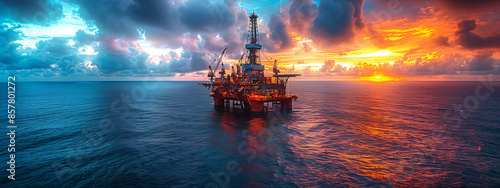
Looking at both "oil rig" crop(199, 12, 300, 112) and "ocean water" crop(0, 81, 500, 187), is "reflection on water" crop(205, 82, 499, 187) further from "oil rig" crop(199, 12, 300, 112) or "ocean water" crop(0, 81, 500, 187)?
"oil rig" crop(199, 12, 300, 112)

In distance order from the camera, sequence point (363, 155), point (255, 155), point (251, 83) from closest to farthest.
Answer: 1. point (363, 155)
2. point (255, 155)
3. point (251, 83)

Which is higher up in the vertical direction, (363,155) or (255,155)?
(363,155)

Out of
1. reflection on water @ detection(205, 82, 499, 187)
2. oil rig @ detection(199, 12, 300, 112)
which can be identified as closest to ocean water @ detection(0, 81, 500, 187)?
reflection on water @ detection(205, 82, 499, 187)

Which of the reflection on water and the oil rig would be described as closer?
the reflection on water

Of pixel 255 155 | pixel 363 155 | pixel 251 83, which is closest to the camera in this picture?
pixel 363 155

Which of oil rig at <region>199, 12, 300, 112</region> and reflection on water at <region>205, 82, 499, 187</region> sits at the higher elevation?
oil rig at <region>199, 12, 300, 112</region>

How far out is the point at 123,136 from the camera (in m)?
34.9

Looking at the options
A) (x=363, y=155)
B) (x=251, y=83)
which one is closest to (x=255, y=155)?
(x=363, y=155)

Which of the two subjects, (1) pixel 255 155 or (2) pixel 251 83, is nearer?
(1) pixel 255 155

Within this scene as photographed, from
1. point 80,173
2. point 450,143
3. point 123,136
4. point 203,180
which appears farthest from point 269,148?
point 450,143

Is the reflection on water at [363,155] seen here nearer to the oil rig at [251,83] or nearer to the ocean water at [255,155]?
the ocean water at [255,155]

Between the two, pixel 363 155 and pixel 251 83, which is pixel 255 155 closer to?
pixel 363 155

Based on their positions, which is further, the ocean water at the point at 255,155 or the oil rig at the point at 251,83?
the oil rig at the point at 251,83

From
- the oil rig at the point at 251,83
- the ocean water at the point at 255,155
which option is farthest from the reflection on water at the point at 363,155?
the oil rig at the point at 251,83
